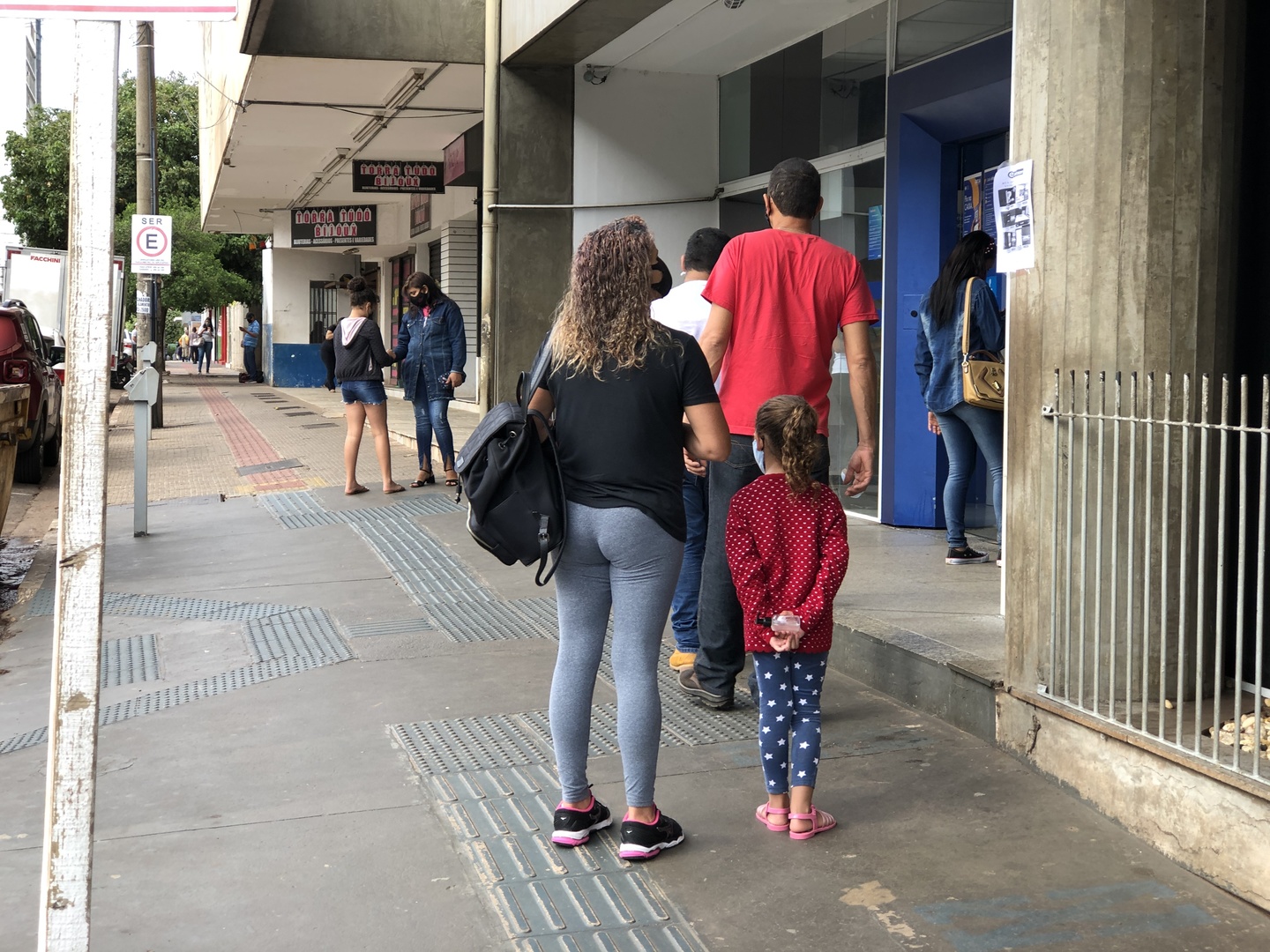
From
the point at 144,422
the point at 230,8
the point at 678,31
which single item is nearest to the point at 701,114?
the point at 678,31

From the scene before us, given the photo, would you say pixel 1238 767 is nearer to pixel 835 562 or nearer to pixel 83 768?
pixel 835 562

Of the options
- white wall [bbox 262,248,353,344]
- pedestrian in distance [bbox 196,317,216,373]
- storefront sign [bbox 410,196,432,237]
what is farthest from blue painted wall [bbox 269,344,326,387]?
pedestrian in distance [bbox 196,317,216,373]

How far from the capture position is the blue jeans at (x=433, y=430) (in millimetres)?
11172

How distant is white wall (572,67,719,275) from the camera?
10867mm

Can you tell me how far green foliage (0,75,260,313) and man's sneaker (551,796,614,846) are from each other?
35096 millimetres

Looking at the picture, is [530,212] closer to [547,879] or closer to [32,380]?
[32,380]

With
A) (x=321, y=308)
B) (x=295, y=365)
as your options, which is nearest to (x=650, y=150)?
(x=295, y=365)

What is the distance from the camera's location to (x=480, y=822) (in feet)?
13.8

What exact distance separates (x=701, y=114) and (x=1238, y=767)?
834cm

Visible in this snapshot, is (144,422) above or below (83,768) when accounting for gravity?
above

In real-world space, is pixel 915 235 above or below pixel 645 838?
above

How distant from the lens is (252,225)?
33.7 metres

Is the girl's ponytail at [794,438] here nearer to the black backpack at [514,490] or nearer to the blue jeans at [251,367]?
the black backpack at [514,490]

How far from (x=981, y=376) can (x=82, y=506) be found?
5.12m
